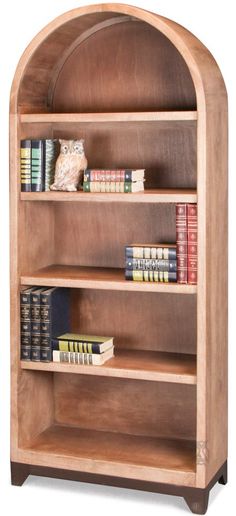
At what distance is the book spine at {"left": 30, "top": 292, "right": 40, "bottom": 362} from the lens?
4.57 metres

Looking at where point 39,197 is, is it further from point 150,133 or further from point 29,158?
point 150,133

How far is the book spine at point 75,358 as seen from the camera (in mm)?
4508

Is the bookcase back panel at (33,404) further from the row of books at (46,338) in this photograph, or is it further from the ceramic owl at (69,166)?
the ceramic owl at (69,166)

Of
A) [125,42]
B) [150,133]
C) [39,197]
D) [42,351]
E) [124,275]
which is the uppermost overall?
[125,42]

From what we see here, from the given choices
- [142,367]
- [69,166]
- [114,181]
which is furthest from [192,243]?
[69,166]

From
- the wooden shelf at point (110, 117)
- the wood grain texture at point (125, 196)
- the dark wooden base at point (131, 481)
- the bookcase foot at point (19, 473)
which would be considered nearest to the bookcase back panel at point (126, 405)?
the dark wooden base at point (131, 481)

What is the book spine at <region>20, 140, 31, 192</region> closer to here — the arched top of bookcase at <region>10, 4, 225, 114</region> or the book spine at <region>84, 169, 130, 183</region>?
the arched top of bookcase at <region>10, 4, 225, 114</region>

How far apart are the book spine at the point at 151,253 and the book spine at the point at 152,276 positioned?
7 cm

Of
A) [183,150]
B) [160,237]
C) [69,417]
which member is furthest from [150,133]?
[69,417]

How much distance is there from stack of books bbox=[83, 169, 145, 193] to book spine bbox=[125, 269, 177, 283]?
360 mm

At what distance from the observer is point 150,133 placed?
4.66 metres

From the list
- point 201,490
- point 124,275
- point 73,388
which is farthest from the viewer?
point 73,388

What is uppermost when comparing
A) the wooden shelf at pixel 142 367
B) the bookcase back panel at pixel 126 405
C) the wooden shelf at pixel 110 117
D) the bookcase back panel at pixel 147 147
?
the wooden shelf at pixel 110 117

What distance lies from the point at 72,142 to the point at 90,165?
267 mm
